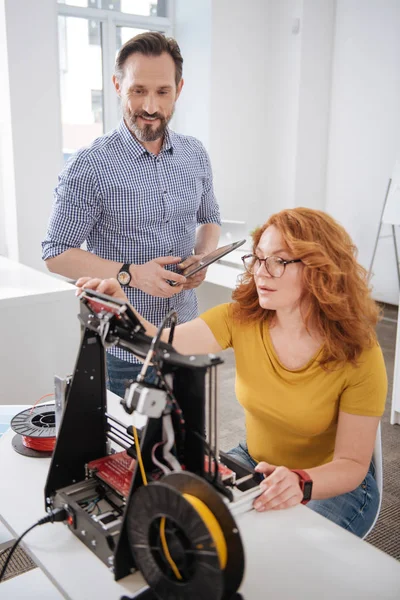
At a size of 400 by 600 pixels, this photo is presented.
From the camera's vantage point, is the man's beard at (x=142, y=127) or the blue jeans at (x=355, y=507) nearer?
the blue jeans at (x=355, y=507)

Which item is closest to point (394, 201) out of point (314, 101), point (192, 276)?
point (314, 101)

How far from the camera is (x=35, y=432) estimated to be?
51.5 inches

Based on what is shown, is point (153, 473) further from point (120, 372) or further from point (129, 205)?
point (129, 205)

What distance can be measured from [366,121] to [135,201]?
13.4ft

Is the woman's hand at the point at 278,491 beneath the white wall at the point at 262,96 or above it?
beneath

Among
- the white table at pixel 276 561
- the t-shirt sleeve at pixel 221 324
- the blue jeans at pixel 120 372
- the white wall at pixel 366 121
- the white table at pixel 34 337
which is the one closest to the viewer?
the white table at pixel 276 561

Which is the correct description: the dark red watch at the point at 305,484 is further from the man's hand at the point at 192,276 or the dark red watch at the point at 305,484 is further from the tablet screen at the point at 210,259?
the man's hand at the point at 192,276

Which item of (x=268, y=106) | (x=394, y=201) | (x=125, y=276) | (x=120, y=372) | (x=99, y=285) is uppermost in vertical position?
(x=268, y=106)

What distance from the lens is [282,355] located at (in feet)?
4.71

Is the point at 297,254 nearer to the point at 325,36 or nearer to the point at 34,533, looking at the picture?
the point at 34,533

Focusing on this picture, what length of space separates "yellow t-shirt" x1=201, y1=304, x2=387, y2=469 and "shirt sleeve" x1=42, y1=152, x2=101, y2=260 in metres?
0.62

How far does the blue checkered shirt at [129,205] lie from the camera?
179cm

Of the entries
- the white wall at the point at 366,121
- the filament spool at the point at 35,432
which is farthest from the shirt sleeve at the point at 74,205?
the white wall at the point at 366,121

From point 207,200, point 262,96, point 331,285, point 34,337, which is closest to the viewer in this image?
point 331,285
